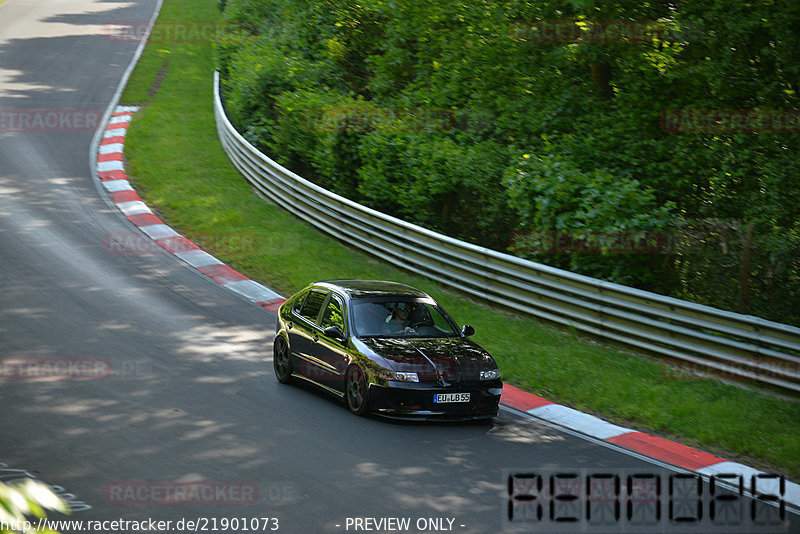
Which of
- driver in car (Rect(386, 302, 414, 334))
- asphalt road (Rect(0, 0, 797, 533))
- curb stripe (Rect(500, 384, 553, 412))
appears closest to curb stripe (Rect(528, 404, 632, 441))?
curb stripe (Rect(500, 384, 553, 412))

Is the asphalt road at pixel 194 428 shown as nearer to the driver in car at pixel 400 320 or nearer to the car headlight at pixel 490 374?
the car headlight at pixel 490 374

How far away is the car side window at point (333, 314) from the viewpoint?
1082 cm

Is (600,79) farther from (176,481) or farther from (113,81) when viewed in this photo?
(113,81)

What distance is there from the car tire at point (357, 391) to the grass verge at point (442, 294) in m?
2.77

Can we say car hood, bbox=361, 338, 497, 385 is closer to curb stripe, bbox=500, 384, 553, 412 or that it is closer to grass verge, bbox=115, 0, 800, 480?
curb stripe, bbox=500, 384, 553, 412

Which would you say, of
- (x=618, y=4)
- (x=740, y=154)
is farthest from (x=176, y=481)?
(x=618, y=4)

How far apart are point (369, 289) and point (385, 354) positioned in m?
1.59

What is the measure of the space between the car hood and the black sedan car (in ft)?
0.04

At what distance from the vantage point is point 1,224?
60.2ft

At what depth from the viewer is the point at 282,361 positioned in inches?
448

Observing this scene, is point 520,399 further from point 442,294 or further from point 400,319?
point 442,294

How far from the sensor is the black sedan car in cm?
967

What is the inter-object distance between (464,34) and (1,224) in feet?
38.4

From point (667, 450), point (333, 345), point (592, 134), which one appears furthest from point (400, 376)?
point (592, 134)
